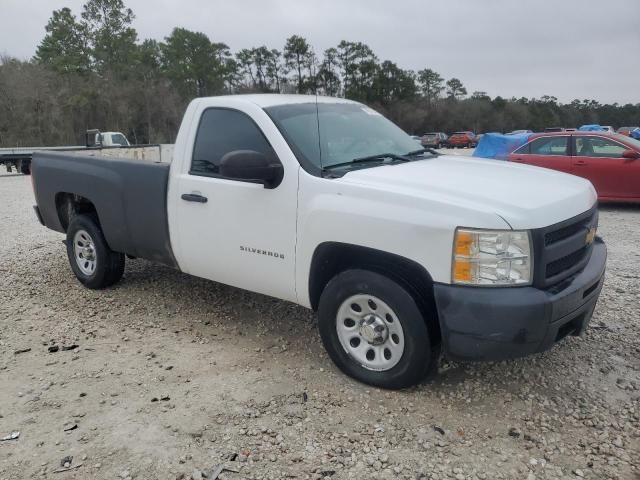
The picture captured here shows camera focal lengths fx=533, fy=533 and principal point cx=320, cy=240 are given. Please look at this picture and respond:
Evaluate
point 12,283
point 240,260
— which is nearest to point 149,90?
point 12,283

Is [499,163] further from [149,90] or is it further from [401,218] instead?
[149,90]

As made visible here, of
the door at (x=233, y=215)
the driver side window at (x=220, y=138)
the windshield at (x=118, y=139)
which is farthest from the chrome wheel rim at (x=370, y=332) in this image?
the windshield at (x=118, y=139)

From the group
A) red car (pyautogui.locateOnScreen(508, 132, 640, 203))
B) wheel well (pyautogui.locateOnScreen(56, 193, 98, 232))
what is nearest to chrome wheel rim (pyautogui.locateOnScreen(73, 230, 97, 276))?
wheel well (pyautogui.locateOnScreen(56, 193, 98, 232))

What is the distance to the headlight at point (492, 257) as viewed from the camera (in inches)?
112

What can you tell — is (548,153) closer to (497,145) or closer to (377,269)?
(497,145)

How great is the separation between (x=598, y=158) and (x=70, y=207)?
9.35 metres

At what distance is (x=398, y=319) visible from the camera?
319 cm

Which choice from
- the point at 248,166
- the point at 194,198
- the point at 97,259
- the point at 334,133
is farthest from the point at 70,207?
the point at 334,133

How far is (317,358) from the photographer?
154 inches

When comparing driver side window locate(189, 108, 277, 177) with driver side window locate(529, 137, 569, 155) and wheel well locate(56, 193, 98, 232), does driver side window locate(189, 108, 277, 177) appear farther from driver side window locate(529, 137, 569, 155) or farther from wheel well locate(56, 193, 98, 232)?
driver side window locate(529, 137, 569, 155)

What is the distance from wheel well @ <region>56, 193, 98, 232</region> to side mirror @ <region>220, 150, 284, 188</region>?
2.68 metres

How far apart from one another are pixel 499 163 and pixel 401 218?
1591 millimetres

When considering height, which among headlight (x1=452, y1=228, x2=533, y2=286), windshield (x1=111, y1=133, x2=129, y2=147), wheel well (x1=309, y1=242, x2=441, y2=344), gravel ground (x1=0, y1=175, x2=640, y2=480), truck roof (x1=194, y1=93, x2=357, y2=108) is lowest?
gravel ground (x1=0, y1=175, x2=640, y2=480)

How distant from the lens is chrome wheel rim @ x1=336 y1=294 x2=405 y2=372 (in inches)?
129
